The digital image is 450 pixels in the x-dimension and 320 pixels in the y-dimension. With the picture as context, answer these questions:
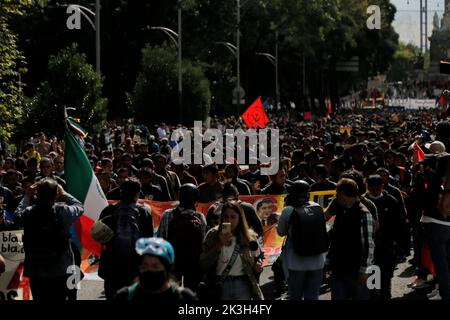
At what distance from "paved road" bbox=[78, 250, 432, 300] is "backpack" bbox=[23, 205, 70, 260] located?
3006mm

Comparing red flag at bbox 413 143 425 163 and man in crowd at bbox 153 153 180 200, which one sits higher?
red flag at bbox 413 143 425 163

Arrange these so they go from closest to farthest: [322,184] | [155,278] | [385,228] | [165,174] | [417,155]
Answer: [155,278] → [385,228] → [322,184] → [165,174] → [417,155]

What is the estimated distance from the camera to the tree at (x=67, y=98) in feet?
89.5

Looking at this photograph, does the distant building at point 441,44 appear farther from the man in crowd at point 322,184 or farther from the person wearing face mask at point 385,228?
the person wearing face mask at point 385,228

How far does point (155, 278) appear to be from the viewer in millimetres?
6387

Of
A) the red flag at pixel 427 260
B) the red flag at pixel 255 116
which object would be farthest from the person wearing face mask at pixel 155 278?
the red flag at pixel 255 116

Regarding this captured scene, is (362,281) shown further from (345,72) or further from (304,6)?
(345,72)

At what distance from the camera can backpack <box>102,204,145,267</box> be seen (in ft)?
32.1

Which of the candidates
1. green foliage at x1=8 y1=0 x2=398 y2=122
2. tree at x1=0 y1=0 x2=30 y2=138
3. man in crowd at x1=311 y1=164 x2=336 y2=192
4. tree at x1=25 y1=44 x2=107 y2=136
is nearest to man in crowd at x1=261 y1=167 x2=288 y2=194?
man in crowd at x1=311 y1=164 x2=336 y2=192

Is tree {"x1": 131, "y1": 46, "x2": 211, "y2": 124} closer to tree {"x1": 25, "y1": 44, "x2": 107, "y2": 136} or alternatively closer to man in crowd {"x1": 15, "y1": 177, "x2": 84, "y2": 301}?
tree {"x1": 25, "y1": 44, "x2": 107, "y2": 136}

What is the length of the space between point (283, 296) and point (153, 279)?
255 inches

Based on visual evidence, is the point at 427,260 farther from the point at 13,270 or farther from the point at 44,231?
the point at 44,231

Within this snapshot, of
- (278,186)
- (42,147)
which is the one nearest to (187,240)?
(278,186)
